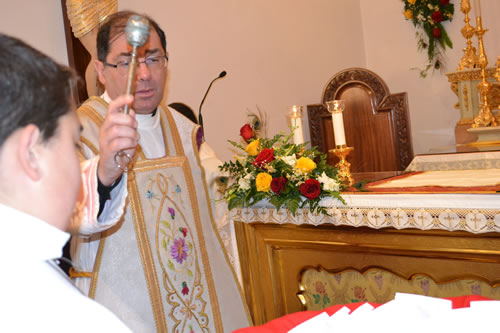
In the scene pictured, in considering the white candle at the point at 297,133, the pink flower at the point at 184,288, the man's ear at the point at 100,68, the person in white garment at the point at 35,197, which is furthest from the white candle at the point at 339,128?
the person in white garment at the point at 35,197

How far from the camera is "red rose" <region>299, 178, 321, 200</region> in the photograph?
269 centimetres

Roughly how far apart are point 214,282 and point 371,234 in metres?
0.84

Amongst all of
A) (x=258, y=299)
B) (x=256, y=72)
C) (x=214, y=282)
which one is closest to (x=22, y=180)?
(x=214, y=282)

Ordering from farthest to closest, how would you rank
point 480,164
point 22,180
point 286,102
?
point 286,102, point 480,164, point 22,180

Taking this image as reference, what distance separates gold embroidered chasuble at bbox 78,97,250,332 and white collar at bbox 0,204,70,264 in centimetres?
125

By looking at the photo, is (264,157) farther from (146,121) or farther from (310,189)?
(146,121)

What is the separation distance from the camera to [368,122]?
6121 mm

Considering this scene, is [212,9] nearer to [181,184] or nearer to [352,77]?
[352,77]

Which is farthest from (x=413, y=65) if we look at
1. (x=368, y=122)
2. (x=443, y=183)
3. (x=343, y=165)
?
(x=443, y=183)

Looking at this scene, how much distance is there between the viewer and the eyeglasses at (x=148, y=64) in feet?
7.02

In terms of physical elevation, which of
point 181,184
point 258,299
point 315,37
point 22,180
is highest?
point 315,37

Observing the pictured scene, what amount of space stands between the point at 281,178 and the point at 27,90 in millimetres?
2041

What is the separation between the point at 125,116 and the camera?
1.38m

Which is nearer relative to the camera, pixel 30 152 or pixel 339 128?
pixel 30 152
